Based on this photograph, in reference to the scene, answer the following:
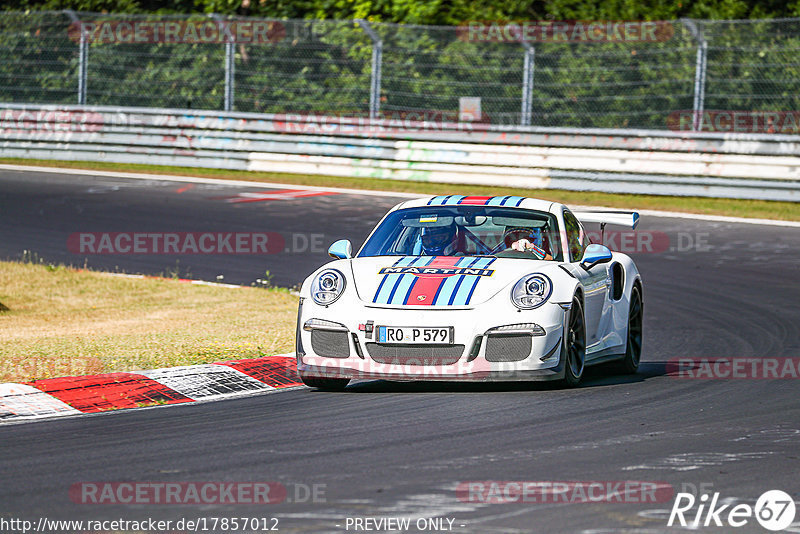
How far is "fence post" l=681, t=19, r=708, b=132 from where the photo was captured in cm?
2053

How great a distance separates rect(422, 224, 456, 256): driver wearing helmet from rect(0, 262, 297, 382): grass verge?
1432mm

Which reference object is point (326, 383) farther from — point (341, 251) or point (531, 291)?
point (531, 291)

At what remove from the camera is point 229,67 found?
2347 centimetres

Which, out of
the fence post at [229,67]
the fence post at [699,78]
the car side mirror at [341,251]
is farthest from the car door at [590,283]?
the fence post at [229,67]

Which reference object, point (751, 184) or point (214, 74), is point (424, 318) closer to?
point (751, 184)

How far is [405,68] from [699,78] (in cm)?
497

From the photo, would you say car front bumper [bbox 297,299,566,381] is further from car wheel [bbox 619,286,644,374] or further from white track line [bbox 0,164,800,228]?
white track line [bbox 0,164,800,228]

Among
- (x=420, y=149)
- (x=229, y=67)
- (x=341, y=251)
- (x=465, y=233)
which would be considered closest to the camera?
(x=341, y=251)

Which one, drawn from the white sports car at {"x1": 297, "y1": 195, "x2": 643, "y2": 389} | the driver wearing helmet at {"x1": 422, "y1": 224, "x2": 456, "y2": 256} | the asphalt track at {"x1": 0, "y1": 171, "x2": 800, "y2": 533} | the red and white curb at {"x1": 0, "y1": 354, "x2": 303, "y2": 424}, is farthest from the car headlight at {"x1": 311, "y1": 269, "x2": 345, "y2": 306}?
the driver wearing helmet at {"x1": 422, "y1": 224, "x2": 456, "y2": 256}

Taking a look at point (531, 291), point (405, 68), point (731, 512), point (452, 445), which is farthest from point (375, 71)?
point (731, 512)

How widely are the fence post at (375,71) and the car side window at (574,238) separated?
13.4m

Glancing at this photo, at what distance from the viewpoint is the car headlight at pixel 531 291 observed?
318 inches

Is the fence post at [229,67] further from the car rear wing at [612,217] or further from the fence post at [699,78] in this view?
the car rear wing at [612,217]

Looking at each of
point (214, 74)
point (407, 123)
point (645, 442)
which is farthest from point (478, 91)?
point (645, 442)
